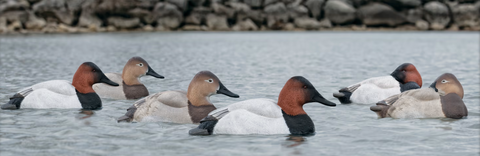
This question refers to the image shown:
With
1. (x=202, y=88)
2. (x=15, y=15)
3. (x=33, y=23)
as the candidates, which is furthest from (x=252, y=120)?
(x=33, y=23)

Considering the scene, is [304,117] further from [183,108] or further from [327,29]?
[327,29]

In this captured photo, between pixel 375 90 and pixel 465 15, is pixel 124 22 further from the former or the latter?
pixel 375 90

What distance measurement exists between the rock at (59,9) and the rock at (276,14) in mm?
16376

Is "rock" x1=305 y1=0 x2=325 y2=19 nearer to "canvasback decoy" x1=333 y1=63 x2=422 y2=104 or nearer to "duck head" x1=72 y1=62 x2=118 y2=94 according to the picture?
"canvasback decoy" x1=333 y1=63 x2=422 y2=104

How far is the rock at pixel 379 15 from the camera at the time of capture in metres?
51.6

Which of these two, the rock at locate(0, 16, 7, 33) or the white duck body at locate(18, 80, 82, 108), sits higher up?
the white duck body at locate(18, 80, 82, 108)

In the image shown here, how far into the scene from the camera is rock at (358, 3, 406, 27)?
5159 cm

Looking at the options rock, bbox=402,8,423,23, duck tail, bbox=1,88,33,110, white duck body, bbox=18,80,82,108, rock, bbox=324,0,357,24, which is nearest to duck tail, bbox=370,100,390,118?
white duck body, bbox=18,80,82,108

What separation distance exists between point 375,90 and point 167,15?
42393mm

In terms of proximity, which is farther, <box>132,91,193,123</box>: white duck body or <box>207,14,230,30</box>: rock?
<box>207,14,230,30</box>: rock

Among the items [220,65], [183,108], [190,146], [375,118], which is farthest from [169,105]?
[220,65]

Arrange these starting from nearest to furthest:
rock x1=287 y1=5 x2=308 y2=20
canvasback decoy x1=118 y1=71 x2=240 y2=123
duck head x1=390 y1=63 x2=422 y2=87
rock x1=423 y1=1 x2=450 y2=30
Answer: canvasback decoy x1=118 y1=71 x2=240 y2=123 → duck head x1=390 y1=63 x2=422 y2=87 → rock x1=423 y1=1 x2=450 y2=30 → rock x1=287 y1=5 x2=308 y2=20

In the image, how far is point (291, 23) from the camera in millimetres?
53812

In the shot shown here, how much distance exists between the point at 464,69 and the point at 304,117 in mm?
11854
